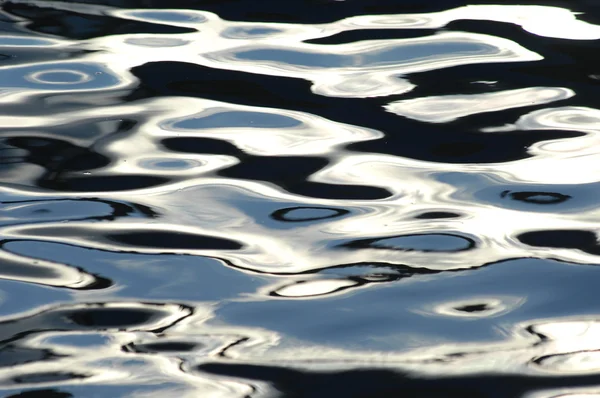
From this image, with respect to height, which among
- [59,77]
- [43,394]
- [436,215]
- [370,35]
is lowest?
[43,394]

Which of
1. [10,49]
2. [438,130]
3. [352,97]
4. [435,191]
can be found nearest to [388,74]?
→ [352,97]

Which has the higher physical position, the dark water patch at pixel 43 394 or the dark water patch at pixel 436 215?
the dark water patch at pixel 436 215

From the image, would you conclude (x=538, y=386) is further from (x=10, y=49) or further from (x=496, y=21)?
(x=10, y=49)

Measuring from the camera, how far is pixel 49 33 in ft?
8.30

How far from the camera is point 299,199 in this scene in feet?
5.56

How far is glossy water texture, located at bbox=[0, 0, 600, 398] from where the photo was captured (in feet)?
3.98

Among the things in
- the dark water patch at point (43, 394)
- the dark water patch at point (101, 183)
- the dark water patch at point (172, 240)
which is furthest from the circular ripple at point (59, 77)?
the dark water patch at point (43, 394)

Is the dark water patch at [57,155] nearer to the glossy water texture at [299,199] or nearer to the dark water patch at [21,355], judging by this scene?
the glossy water texture at [299,199]

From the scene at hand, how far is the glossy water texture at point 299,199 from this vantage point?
3.98 ft

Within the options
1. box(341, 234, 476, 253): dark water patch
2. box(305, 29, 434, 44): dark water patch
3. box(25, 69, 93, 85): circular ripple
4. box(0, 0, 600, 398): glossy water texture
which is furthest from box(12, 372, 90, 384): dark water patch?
box(305, 29, 434, 44): dark water patch

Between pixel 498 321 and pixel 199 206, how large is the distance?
61 cm

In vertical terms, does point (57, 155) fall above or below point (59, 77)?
below

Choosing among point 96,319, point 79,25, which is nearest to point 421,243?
point 96,319

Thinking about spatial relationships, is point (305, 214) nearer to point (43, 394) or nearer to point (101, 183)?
point (101, 183)
